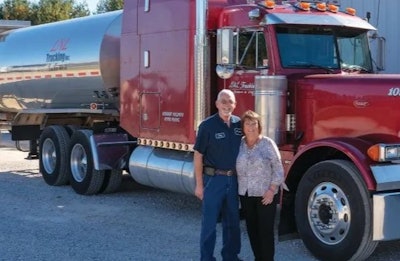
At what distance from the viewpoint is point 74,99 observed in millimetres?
11422

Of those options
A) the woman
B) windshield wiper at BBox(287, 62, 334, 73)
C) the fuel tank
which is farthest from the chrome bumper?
the fuel tank

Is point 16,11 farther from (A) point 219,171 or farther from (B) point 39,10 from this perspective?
(A) point 219,171

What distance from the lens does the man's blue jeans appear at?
19.3 ft

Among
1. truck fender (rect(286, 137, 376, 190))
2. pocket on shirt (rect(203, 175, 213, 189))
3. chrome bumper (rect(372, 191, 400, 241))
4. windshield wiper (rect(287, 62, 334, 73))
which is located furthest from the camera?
windshield wiper (rect(287, 62, 334, 73))

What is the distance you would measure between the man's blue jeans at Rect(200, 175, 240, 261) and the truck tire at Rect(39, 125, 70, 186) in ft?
19.5

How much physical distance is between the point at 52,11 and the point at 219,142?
51975mm

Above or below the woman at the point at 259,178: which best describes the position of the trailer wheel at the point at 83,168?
below

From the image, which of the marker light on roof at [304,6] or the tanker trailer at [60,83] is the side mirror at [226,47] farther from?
the tanker trailer at [60,83]

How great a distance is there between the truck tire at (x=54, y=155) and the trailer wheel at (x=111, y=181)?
982mm

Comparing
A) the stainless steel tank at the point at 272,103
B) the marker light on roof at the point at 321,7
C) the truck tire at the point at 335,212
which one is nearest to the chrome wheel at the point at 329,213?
the truck tire at the point at 335,212

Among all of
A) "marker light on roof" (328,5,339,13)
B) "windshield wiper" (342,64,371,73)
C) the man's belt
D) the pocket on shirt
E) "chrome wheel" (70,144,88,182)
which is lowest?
"chrome wheel" (70,144,88,182)

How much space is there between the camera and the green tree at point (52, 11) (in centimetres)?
5456

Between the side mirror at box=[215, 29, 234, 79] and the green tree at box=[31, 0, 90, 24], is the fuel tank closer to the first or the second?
the side mirror at box=[215, 29, 234, 79]

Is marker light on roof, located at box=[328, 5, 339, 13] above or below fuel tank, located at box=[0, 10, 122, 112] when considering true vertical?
above
